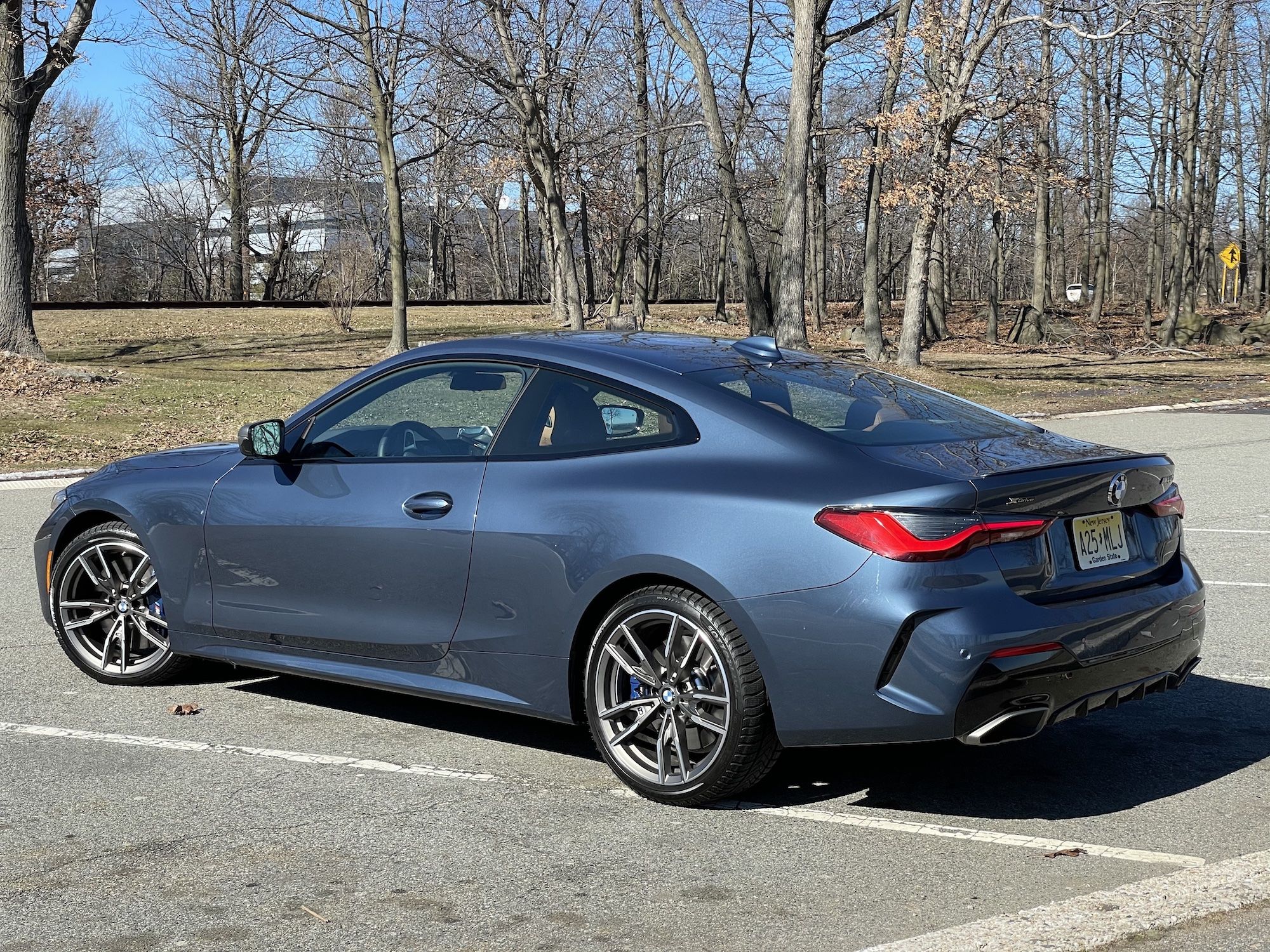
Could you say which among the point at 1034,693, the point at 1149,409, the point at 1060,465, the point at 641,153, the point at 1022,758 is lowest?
the point at 1022,758

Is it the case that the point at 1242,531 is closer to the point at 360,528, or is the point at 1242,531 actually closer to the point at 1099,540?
the point at 1099,540

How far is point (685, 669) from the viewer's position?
4.57 metres

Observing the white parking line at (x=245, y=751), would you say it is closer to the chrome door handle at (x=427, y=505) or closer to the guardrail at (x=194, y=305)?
the chrome door handle at (x=427, y=505)

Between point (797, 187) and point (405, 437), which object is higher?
point (797, 187)

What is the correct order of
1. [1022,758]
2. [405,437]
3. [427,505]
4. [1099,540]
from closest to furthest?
[1099,540], [427,505], [1022,758], [405,437]

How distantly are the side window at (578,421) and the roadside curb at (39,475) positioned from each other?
10957 mm

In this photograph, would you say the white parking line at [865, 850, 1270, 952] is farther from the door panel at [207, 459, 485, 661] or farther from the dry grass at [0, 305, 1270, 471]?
the dry grass at [0, 305, 1270, 471]

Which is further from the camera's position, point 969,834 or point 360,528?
point 360,528

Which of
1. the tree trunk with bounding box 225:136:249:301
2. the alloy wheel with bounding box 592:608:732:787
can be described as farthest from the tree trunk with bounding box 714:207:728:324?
the alloy wheel with bounding box 592:608:732:787

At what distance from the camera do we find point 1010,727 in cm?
423

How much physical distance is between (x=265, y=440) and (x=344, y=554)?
0.63 meters

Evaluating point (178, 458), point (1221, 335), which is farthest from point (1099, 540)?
point (1221, 335)

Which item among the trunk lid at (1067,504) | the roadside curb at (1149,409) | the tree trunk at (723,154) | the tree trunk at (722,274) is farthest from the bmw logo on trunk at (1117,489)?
the tree trunk at (722,274)

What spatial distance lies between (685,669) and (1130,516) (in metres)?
1.55
